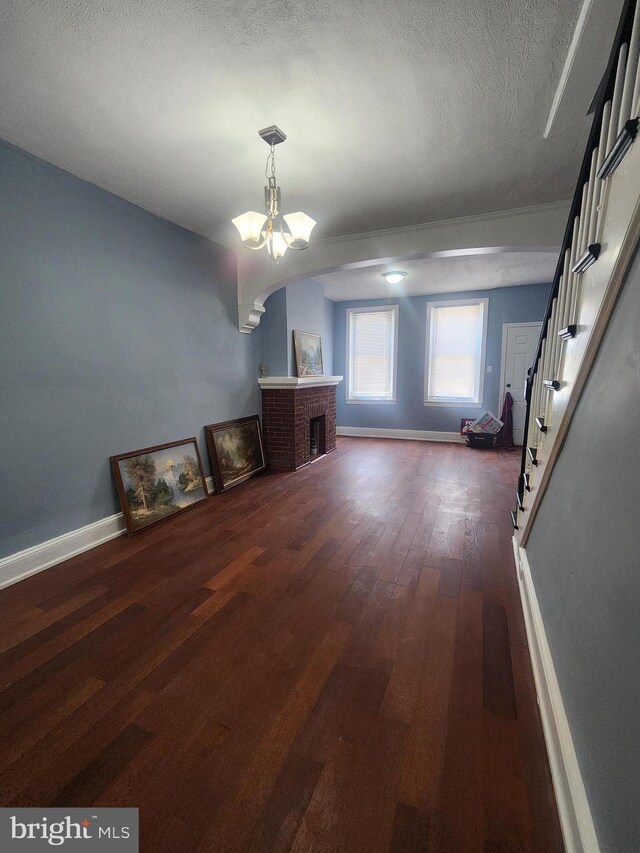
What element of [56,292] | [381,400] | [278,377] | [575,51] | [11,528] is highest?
[575,51]

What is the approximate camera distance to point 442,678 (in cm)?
144

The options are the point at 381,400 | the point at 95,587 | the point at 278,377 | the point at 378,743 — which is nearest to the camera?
the point at 378,743

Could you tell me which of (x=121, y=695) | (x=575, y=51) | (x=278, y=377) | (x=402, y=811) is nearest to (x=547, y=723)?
(x=402, y=811)

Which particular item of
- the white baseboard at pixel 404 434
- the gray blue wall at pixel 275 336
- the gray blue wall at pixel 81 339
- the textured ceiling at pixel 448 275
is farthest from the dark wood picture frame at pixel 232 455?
the white baseboard at pixel 404 434

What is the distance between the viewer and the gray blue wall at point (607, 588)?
2.37 feet

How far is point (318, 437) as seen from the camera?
213 inches

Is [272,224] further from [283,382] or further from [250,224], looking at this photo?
[283,382]

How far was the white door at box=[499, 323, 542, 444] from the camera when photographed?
5578mm

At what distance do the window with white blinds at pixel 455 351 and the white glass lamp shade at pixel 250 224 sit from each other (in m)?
4.69

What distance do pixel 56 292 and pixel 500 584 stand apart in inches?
132

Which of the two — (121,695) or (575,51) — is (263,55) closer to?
(575,51)

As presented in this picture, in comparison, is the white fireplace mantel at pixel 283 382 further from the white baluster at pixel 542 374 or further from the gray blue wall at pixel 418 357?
the white baluster at pixel 542 374

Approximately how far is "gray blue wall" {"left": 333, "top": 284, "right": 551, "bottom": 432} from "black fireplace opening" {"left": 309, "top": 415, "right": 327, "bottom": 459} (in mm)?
1645

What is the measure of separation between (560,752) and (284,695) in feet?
3.05
